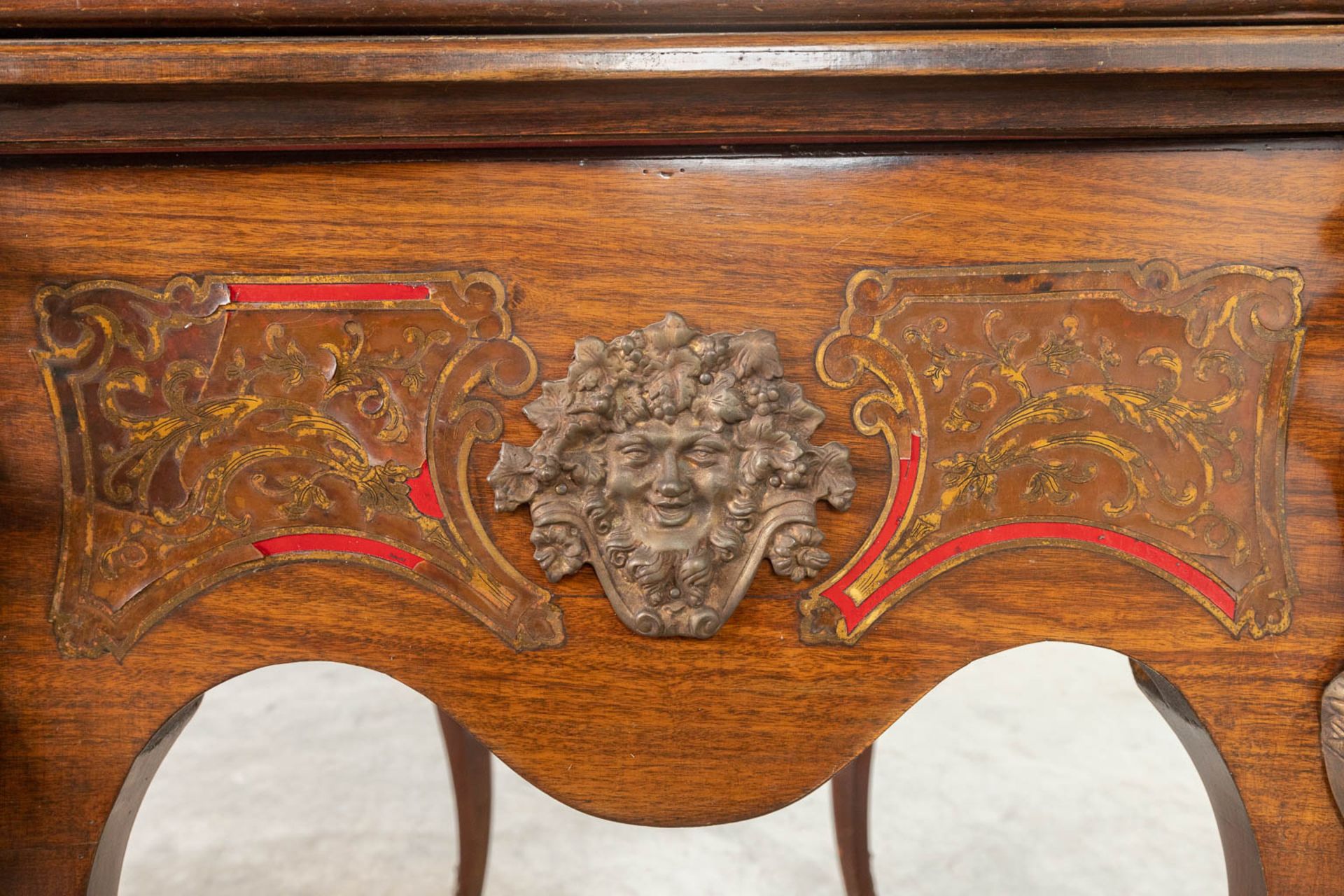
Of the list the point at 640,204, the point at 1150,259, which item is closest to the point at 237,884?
the point at 640,204

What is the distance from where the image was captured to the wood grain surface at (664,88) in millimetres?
580

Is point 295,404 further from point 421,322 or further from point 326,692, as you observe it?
point 326,692

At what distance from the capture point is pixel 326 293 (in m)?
0.65

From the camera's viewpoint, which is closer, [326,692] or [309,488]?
[309,488]

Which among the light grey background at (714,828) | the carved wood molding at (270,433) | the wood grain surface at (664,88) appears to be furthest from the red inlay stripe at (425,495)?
the light grey background at (714,828)

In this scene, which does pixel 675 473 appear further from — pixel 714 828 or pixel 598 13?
pixel 714 828

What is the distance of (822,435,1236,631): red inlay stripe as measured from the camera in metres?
0.68

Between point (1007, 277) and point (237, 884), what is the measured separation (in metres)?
1.26

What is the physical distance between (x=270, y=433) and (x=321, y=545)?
7 centimetres

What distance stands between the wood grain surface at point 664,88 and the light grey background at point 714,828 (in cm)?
108

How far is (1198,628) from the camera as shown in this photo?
0.70 metres

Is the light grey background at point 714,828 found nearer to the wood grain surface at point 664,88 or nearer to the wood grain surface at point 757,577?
the wood grain surface at point 757,577

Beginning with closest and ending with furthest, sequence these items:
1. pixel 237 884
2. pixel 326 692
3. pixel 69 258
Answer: pixel 69 258 < pixel 237 884 < pixel 326 692

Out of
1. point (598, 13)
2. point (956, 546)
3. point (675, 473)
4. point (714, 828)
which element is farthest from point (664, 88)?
point (714, 828)
